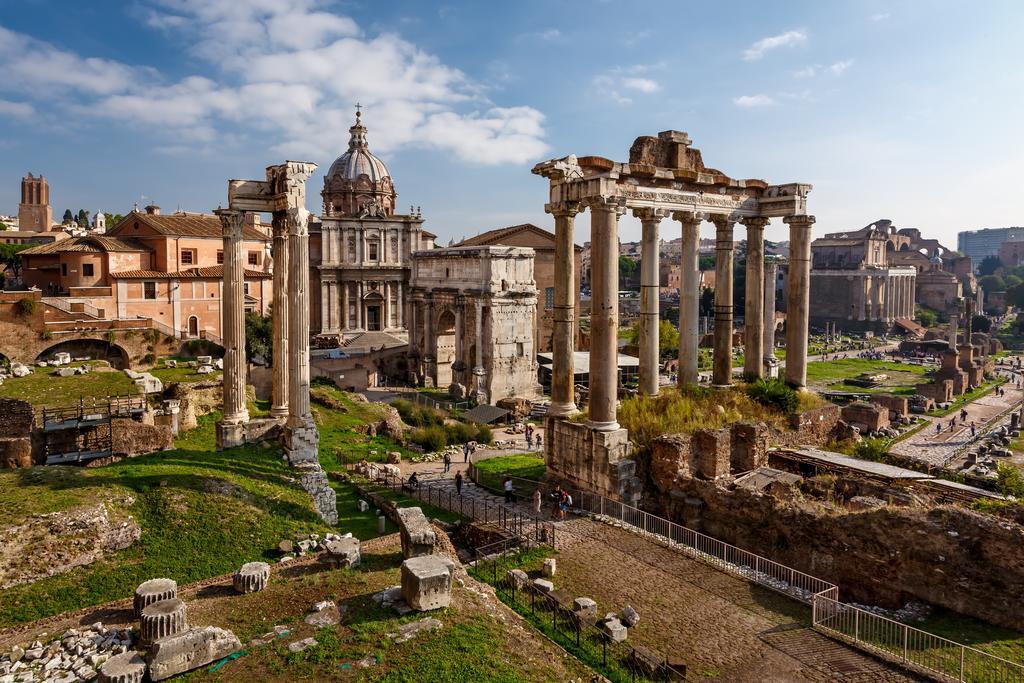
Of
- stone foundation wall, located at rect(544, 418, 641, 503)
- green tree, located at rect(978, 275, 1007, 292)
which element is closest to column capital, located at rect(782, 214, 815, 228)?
stone foundation wall, located at rect(544, 418, 641, 503)

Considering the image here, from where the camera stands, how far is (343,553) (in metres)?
12.1

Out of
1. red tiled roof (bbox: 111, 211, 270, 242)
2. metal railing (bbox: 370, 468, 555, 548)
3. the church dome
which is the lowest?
metal railing (bbox: 370, 468, 555, 548)

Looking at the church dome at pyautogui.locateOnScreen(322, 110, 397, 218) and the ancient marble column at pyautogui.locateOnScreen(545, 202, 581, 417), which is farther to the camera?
the church dome at pyautogui.locateOnScreen(322, 110, 397, 218)

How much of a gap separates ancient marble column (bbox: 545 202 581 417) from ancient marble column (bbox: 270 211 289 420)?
6.77 m

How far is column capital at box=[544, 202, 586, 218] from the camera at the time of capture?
16.9 m

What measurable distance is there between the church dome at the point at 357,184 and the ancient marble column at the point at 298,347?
35637 millimetres

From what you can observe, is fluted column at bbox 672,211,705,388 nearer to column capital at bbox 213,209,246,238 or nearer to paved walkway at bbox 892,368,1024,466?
paved walkway at bbox 892,368,1024,466

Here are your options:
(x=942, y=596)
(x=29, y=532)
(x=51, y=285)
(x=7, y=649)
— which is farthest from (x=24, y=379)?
(x=942, y=596)

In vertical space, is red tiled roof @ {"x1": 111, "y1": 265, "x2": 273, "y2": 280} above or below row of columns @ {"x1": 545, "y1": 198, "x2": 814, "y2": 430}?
above

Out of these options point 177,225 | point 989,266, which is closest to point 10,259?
point 177,225

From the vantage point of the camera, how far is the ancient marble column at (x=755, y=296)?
20875 mm

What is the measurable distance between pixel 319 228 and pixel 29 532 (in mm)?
40854

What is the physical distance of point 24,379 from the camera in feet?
87.1

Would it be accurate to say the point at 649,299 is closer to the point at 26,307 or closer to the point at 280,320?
the point at 280,320
